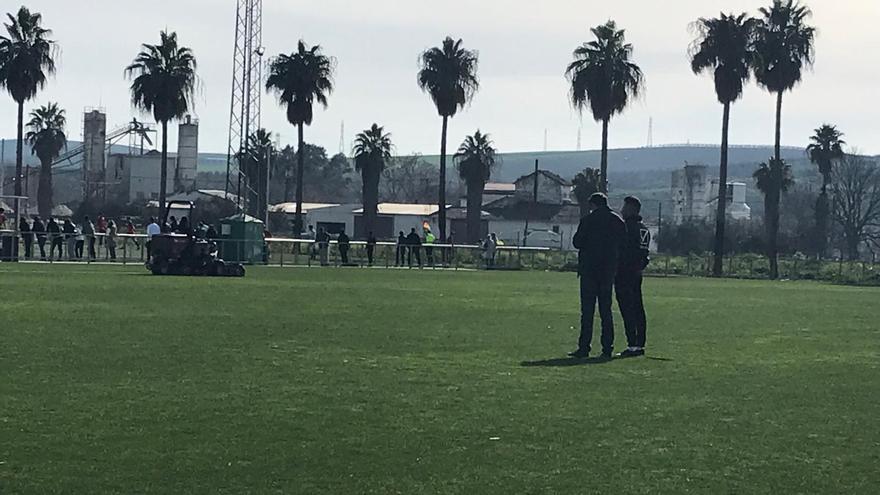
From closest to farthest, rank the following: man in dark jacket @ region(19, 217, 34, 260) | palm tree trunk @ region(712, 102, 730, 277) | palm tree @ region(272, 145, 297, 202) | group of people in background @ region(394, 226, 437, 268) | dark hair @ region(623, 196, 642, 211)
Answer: dark hair @ region(623, 196, 642, 211), man in dark jacket @ region(19, 217, 34, 260), group of people in background @ region(394, 226, 437, 268), palm tree trunk @ region(712, 102, 730, 277), palm tree @ region(272, 145, 297, 202)

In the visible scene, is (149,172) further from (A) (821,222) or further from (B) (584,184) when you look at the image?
(A) (821,222)

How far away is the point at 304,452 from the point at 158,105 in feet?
210

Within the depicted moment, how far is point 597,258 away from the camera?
15.5 metres

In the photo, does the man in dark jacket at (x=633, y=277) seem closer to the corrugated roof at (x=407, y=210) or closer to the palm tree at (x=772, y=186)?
the palm tree at (x=772, y=186)

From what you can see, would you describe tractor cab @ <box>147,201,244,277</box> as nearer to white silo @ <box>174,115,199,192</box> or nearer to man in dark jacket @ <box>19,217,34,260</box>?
man in dark jacket @ <box>19,217,34,260</box>

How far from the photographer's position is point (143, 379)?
11.9m

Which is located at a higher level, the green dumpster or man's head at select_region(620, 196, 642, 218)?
man's head at select_region(620, 196, 642, 218)

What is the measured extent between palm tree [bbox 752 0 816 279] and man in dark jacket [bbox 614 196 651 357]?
55.4 meters

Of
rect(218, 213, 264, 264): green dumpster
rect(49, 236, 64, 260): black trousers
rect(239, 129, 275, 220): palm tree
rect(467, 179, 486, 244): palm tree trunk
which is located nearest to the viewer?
rect(49, 236, 64, 260): black trousers

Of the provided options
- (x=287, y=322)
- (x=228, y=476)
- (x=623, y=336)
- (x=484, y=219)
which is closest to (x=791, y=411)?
(x=228, y=476)

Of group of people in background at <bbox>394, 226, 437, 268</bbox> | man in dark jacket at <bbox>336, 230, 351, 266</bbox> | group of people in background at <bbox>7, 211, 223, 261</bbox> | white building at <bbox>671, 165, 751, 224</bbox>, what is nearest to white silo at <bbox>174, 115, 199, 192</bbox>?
white building at <bbox>671, 165, 751, 224</bbox>

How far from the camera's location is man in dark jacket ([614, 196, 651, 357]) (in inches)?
626

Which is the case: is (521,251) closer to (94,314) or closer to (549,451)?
(94,314)

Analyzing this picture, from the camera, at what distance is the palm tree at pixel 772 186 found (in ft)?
238
